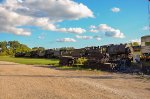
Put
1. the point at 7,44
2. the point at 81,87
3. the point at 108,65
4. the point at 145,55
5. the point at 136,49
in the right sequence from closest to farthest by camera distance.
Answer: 1. the point at 81,87
2. the point at 108,65
3. the point at 145,55
4. the point at 136,49
5. the point at 7,44

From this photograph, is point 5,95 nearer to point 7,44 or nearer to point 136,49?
point 136,49

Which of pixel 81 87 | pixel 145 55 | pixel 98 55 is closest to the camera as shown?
pixel 81 87

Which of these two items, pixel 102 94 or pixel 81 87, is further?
pixel 81 87

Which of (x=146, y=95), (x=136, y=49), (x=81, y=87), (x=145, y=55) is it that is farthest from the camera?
(x=136, y=49)

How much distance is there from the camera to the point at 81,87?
15.6m

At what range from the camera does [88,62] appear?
30.2 metres

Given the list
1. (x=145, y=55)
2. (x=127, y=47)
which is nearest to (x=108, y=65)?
(x=145, y=55)

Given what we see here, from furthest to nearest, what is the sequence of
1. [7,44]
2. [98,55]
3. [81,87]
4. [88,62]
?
[7,44] → [98,55] → [88,62] → [81,87]

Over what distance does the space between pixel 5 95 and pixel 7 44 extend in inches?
5462

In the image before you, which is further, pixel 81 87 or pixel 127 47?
pixel 127 47

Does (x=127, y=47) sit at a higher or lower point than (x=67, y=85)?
higher

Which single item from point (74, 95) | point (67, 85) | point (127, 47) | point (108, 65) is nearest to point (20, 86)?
point (67, 85)

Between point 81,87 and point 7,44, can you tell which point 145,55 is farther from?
point 7,44

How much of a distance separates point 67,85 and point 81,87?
109cm
